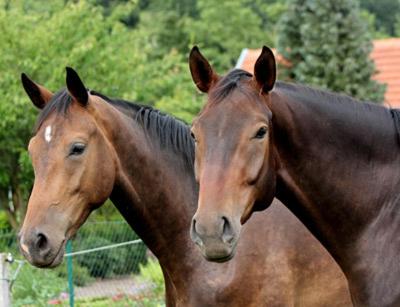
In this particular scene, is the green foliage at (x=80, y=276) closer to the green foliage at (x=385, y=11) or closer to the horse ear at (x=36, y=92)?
the horse ear at (x=36, y=92)

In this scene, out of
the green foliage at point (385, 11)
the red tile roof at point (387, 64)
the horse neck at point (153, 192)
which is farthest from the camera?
the green foliage at point (385, 11)

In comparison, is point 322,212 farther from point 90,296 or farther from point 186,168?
point 90,296

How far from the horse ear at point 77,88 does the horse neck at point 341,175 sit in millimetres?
1311

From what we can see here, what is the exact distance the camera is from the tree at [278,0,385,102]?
15.8 metres

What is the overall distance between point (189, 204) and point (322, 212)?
1233 millimetres

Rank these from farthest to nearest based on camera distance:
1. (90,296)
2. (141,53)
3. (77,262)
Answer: (141,53), (77,262), (90,296)

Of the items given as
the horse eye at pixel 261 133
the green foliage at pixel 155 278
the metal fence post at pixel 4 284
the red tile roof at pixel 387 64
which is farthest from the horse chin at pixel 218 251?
the red tile roof at pixel 387 64

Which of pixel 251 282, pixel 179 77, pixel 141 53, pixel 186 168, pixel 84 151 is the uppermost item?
pixel 84 151

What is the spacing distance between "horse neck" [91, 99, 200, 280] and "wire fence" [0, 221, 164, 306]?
3499mm

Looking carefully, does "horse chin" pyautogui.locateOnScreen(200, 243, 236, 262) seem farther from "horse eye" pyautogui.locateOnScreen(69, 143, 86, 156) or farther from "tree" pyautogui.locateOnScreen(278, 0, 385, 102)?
"tree" pyautogui.locateOnScreen(278, 0, 385, 102)

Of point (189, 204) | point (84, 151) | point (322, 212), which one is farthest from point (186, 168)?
point (322, 212)

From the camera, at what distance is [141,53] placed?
15977mm

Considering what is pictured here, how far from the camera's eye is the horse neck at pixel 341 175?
4.19m

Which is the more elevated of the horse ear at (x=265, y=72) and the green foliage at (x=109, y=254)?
the horse ear at (x=265, y=72)
